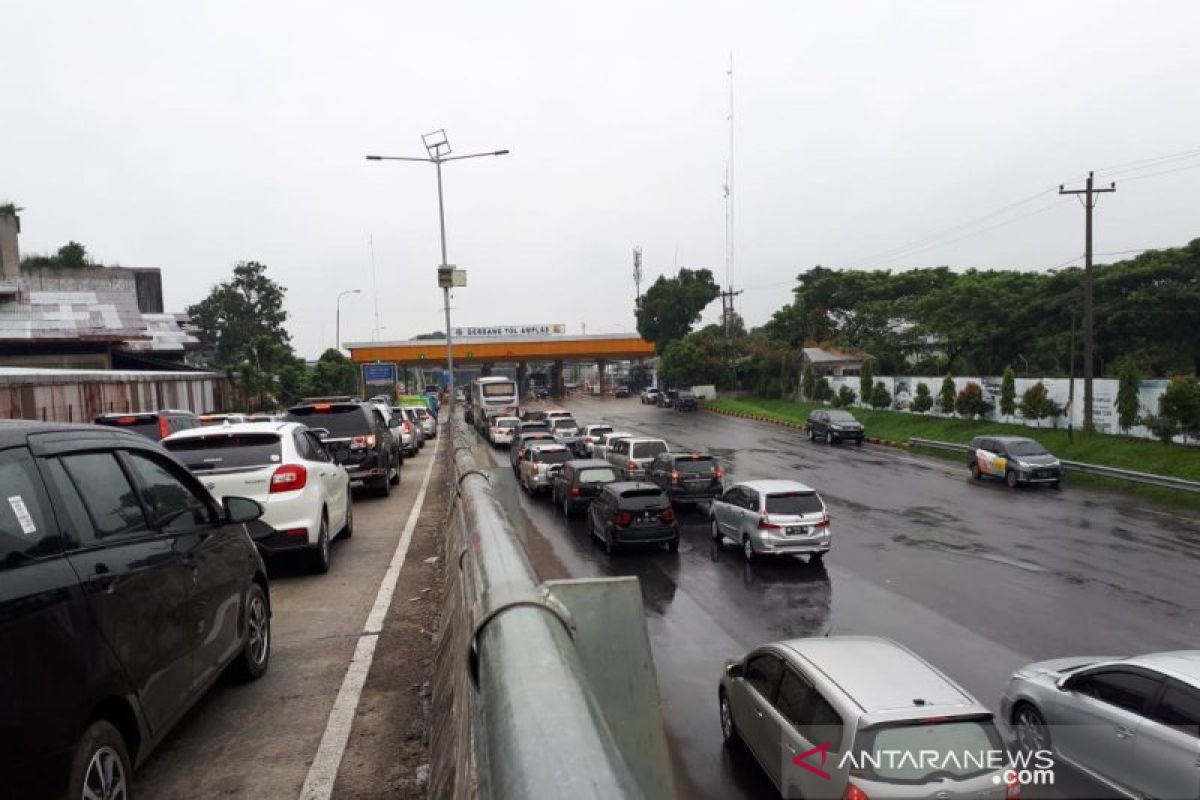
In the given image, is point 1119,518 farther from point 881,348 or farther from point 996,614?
point 881,348

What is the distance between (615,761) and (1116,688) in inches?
236

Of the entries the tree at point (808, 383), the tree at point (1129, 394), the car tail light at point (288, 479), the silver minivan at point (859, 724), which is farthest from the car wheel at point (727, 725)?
the tree at point (808, 383)

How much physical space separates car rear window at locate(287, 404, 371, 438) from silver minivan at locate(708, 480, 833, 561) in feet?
24.4

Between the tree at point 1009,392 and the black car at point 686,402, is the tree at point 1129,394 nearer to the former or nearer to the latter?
the tree at point 1009,392

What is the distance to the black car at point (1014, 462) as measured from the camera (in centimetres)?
2634

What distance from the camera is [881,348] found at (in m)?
59.5

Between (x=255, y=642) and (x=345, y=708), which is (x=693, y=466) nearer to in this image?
(x=255, y=642)

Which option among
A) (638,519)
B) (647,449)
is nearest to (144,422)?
(638,519)

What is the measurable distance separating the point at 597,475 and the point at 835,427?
24246mm

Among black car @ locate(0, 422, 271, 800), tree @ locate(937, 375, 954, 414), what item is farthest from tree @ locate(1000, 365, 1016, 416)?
black car @ locate(0, 422, 271, 800)

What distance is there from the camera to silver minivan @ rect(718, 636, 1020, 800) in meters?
3.50

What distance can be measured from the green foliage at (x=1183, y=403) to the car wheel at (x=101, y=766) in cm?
3096

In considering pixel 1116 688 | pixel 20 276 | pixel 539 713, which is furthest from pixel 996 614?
pixel 20 276

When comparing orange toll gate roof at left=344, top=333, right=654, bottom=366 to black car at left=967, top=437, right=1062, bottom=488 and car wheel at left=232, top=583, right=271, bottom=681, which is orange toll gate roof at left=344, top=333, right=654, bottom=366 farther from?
car wheel at left=232, top=583, right=271, bottom=681
